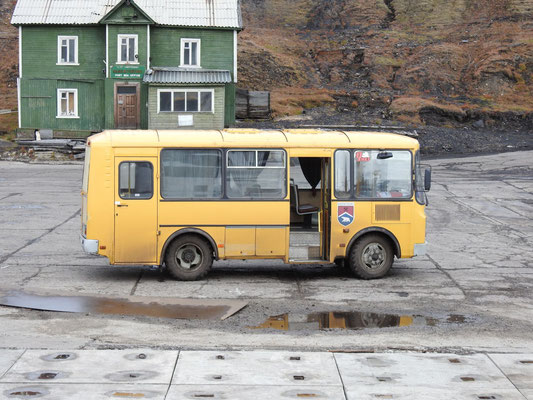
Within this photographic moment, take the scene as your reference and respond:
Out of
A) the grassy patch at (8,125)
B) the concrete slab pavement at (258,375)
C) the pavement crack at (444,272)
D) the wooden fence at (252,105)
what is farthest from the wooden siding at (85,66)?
the concrete slab pavement at (258,375)

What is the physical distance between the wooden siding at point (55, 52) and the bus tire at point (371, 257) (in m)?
33.0

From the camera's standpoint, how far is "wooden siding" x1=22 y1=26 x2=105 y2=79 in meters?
45.0

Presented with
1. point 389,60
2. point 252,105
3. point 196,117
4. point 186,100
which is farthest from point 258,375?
point 389,60

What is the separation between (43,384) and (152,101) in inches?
1440

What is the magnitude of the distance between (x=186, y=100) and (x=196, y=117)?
42.0 inches

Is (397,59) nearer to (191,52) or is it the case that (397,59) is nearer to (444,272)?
(191,52)

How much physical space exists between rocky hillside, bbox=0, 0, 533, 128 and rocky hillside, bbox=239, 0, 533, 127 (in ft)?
0.28

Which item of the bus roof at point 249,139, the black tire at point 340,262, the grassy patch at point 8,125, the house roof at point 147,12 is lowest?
the black tire at point 340,262

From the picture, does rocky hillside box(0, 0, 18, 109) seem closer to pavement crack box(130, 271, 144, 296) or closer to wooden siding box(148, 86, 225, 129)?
wooden siding box(148, 86, 225, 129)

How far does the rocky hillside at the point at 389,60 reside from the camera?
53.6 m

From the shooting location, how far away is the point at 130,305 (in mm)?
12516

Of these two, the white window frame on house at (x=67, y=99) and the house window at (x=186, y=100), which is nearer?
the house window at (x=186, y=100)

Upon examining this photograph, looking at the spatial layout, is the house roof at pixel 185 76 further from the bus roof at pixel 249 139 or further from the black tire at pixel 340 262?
the bus roof at pixel 249 139

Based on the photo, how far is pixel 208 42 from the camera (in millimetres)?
45125
